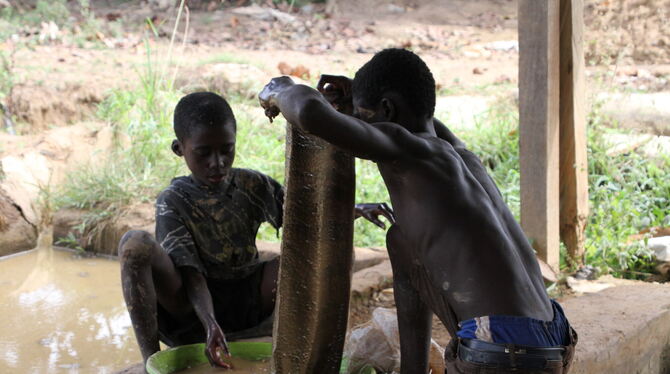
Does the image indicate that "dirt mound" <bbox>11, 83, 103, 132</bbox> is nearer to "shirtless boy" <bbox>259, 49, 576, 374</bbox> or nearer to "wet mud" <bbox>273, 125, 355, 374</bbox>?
"wet mud" <bbox>273, 125, 355, 374</bbox>

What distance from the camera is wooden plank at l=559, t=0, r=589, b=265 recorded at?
4.38 meters

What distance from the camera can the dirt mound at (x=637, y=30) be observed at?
25.8 feet

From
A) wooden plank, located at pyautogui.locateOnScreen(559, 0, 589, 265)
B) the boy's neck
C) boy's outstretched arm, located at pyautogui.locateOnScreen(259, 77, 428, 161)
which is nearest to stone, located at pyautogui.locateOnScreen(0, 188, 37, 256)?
wooden plank, located at pyautogui.locateOnScreen(559, 0, 589, 265)

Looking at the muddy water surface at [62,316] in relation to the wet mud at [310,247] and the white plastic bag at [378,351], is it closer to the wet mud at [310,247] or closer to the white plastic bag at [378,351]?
the white plastic bag at [378,351]

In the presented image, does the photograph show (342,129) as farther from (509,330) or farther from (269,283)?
(269,283)

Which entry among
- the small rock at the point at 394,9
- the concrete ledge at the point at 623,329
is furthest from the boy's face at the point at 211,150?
the small rock at the point at 394,9

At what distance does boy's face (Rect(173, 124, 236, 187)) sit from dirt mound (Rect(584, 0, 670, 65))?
521 centimetres

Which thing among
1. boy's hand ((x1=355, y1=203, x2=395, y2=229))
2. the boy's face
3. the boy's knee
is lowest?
the boy's knee

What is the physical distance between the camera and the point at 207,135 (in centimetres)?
307

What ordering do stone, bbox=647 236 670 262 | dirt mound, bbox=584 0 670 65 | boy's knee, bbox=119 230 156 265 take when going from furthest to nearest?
dirt mound, bbox=584 0 670 65
stone, bbox=647 236 670 262
boy's knee, bbox=119 230 156 265

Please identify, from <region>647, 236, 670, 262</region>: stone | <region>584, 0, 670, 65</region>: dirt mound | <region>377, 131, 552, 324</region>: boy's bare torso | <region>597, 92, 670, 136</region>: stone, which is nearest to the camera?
<region>377, 131, 552, 324</region>: boy's bare torso

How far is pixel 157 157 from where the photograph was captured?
6691 mm

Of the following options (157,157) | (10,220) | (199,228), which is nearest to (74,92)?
(157,157)

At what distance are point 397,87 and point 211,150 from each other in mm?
949
